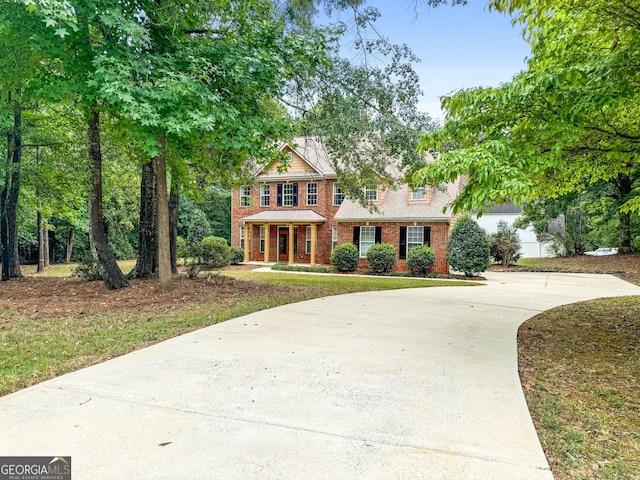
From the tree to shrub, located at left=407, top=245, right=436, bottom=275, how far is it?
11363mm

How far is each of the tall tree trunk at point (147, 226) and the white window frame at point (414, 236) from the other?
38.8 ft

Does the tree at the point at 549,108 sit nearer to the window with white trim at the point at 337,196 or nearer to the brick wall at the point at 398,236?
the brick wall at the point at 398,236

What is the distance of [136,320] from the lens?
261 inches

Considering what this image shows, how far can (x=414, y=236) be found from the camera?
61.2 ft

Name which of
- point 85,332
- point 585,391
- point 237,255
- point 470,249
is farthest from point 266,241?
point 585,391

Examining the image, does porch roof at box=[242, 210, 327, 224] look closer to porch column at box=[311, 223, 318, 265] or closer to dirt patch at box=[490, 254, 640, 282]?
porch column at box=[311, 223, 318, 265]

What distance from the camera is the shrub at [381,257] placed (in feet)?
58.5

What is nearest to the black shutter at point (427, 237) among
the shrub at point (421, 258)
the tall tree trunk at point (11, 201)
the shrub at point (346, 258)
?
the shrub at point (421, 258)

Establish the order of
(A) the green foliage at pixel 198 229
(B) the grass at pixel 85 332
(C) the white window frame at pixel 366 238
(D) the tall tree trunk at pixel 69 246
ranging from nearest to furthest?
(B) the grass at pixel 85 332, (C) the white window frame at pixel 366 238, (D) the tall tree trunk at pixel 69 246, (A) the green foliage at pixel 198 229

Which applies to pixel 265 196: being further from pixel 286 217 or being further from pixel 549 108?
pixel 549 108

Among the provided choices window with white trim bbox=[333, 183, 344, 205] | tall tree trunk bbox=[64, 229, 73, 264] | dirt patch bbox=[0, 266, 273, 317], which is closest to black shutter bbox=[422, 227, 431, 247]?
window with white trim bbox=[333, 183, 344, 205]

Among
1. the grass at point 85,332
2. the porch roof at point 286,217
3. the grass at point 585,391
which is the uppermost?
the porch roof at point 286,217

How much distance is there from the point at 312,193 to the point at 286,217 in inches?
78.8

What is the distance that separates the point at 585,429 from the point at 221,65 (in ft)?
25.3
